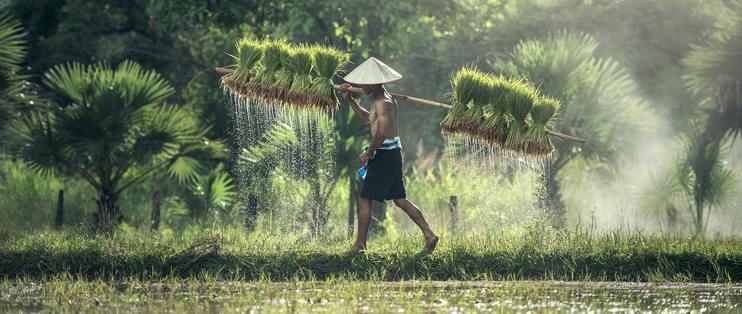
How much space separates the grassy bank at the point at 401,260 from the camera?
13.1 metres

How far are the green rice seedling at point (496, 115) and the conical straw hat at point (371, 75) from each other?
3.28 ft

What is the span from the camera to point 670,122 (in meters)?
31.2

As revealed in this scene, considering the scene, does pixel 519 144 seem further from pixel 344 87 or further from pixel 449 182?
pixel 449 182

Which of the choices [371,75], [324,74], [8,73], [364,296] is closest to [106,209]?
[8,73]

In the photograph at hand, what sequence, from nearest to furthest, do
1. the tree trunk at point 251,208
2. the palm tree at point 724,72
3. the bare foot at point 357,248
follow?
the bare foot at point 357,248 < the tree trunk at point 251,208 < the palm tree at point 724,72

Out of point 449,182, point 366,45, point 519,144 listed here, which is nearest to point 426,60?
point 366,45

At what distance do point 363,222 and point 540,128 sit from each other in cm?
198

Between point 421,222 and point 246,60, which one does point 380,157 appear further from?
point 246,60

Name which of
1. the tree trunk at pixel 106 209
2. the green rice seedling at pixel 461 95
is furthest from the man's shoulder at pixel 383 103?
the tree trunk at pixel 106 209

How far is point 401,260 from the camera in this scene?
1322cm

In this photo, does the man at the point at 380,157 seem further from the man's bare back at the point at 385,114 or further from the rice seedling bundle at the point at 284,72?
the rice seedling bundle at the point at 284,72

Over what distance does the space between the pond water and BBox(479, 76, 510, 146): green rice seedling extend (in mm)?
1908

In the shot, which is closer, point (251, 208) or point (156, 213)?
point (251, 208)

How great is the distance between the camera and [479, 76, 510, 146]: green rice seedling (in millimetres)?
13906
